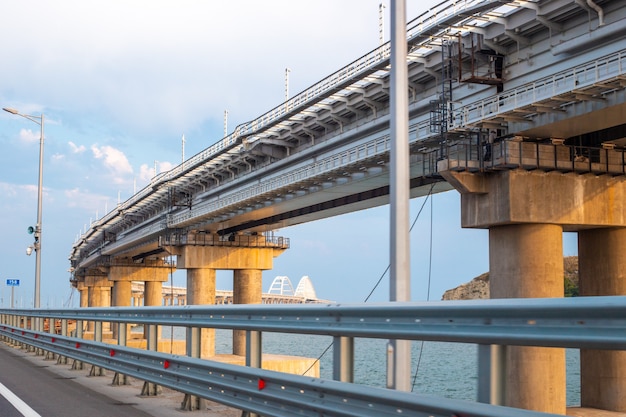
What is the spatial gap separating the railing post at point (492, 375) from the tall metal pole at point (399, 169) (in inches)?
167

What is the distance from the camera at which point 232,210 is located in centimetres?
4741

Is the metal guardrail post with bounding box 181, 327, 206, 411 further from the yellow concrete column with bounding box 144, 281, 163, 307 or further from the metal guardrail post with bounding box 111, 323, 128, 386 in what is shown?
the yellow concrete column with bounding box 144, 281, 163, 307

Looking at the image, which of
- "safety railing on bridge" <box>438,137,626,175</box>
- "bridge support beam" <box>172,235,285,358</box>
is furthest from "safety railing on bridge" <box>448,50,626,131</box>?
"bridge support beam" <box>172,235,285,358</box>

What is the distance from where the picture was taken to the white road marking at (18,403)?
9812 mm

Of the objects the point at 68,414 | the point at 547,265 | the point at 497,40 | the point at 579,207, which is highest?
the point at 497,40

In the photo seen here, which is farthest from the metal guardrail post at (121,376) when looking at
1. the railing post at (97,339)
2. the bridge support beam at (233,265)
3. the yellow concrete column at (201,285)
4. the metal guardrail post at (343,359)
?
the yellow concrete column at (201,285)

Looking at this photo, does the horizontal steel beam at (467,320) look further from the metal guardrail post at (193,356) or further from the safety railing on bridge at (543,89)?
the safety railing on bridge at (543,89)

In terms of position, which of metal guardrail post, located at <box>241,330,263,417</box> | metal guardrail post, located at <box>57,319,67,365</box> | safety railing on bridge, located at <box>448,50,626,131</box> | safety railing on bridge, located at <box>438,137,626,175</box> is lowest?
metal guardrail post, located at <box>57,319,67,365</box>

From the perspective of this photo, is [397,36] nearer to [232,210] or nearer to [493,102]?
[493,102]

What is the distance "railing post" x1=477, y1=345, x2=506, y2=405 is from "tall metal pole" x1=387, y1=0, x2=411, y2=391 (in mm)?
4249

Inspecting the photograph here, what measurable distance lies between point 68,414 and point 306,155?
29092mm

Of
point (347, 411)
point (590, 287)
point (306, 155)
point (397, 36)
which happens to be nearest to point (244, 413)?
point (347, 411)

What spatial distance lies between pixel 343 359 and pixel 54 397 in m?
6.30

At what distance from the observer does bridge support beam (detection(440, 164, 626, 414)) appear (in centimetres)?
2470
